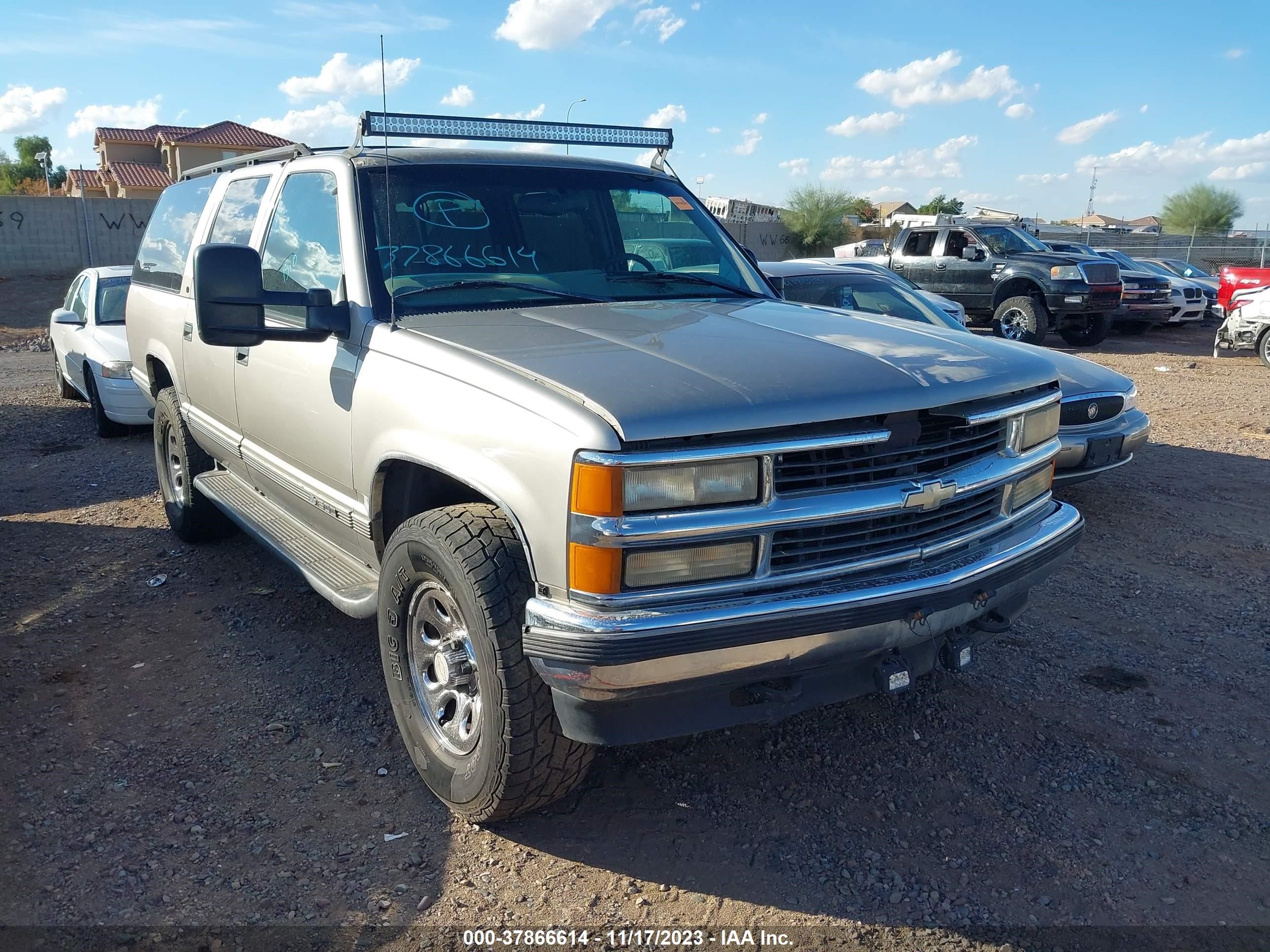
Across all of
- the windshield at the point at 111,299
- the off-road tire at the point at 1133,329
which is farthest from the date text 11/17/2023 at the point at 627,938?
the off-road tire at the point at 1133,329

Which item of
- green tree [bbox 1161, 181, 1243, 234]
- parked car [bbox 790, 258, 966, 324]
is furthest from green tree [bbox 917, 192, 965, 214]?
parked car [bbox 790, 258, 966, 324]

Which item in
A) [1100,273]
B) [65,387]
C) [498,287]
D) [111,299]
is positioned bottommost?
[65,387]

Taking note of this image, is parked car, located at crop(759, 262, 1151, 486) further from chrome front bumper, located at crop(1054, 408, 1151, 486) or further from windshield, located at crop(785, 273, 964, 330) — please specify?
windshield, located at crop(785, 273, 964, 330)

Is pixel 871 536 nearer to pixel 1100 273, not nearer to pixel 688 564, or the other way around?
pixel 688 564

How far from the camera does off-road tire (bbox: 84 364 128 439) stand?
29.1 feet

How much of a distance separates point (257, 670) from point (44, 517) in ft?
10.6

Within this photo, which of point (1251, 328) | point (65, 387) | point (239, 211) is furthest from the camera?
point (1251, 328)

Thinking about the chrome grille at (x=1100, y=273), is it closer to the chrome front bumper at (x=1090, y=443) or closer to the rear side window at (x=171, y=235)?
the chrome front bumper at (x=1090, y=443)

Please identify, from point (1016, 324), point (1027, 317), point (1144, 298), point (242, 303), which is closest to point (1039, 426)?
point (242, 303)

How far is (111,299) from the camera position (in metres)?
9.73

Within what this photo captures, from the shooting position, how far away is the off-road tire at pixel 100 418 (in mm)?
8867

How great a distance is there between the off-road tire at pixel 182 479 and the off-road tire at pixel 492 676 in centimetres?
277

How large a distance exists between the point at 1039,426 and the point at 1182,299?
17.9 m

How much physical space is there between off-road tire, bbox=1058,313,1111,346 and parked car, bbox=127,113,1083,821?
13683 millimetres
